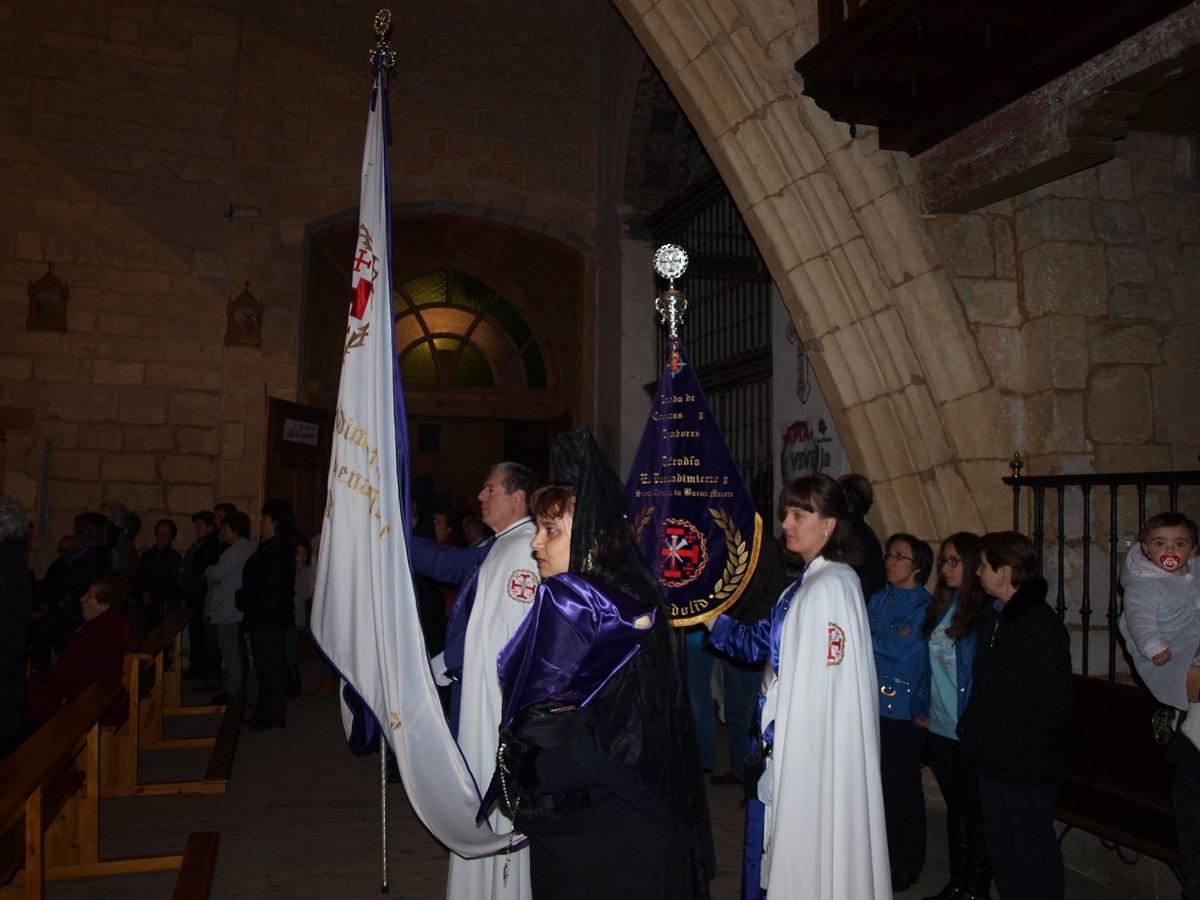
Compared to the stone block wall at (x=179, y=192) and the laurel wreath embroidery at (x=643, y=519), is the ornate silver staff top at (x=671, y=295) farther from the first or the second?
the stone block wall at (x=179, y=192)

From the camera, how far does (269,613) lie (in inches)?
252

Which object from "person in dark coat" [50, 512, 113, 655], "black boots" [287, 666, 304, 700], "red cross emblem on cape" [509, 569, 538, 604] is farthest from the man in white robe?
"black boots" [287, 666, 304, 700]

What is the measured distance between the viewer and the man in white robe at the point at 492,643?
300cm

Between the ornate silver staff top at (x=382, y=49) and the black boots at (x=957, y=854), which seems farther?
the ornate silver staff top at (x=382, y=49)

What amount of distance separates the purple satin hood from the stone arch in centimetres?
290

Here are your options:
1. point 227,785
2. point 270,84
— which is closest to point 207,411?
point 270,84

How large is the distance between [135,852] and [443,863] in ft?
4.26

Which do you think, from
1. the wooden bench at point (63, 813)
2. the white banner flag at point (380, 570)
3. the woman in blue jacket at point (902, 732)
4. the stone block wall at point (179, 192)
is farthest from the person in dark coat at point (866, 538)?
the stone block wall at point (179, 192)

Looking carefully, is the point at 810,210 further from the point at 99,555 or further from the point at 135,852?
the point at 99,555

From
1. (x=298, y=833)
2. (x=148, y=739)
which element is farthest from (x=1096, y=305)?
(x=148, y=739)

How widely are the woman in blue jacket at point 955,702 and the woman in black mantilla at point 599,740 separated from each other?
1.64m

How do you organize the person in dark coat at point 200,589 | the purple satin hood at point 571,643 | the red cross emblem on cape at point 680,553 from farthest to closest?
1. the person in dark coat at point 200,589
2. the red cross emblem on cape at point 680,553
3. the purple satin hood at point 571,643

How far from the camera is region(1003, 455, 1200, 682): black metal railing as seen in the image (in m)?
3.84

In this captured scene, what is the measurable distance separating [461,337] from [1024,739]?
9.23 meters
